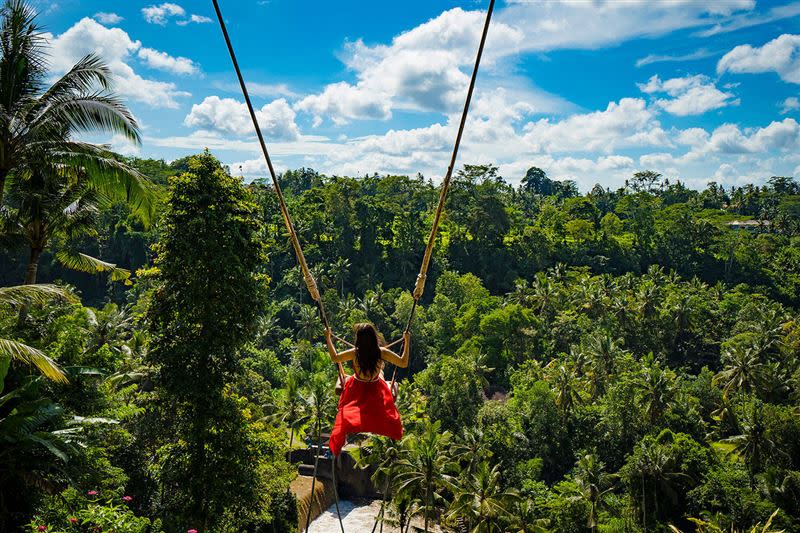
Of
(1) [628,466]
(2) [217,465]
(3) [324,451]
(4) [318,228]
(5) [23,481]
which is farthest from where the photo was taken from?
(4) [318,228]

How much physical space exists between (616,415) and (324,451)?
45.8ft

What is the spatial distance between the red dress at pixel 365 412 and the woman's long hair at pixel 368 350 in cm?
15

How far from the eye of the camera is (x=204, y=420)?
12195mm

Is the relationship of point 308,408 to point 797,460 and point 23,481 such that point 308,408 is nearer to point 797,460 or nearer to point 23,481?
point 23,481

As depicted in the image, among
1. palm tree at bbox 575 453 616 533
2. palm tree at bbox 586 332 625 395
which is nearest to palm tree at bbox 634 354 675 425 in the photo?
palm tree at bbox 586 332 625 395

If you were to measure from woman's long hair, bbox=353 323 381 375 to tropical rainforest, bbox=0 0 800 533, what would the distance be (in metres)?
4.19

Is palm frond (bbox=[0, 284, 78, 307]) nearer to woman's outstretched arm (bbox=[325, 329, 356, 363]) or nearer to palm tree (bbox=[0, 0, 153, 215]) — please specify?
palm tree (bbox=[0, 0, 153, 215])

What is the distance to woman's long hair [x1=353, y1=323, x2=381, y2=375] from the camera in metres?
4.57

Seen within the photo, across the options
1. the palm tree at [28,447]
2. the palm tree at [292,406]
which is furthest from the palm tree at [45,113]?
the palm tree at [292,406]

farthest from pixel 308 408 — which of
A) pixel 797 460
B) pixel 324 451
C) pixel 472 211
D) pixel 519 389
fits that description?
pixel 472 211

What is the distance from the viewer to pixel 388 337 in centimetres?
4275

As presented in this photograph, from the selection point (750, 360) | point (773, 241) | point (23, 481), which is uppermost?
point (773, 241)

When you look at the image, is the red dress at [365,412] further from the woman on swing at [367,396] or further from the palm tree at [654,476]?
the palm tree at [654,476]

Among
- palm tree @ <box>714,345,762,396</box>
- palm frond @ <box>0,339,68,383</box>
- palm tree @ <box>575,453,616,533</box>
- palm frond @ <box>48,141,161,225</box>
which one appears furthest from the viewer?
palm tree @ <box>714,345,762,396</box>
